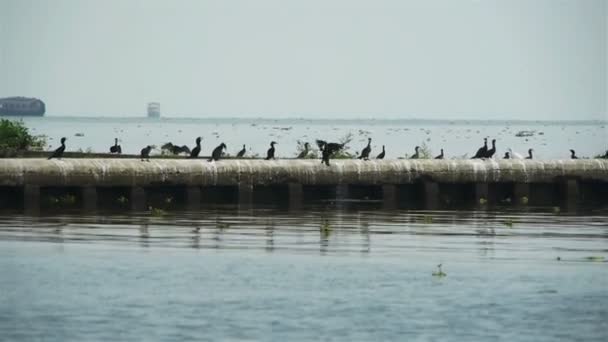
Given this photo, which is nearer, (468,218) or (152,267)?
(152,267)

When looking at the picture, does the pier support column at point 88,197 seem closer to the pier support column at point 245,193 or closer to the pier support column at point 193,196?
the pier support column at point 193,196

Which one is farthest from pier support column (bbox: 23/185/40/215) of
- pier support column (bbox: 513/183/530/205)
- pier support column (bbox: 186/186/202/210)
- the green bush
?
pier support column (bbox: 513/183/530/205)

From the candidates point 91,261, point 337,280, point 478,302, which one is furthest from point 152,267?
point 478,302

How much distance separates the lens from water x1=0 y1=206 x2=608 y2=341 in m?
23.9

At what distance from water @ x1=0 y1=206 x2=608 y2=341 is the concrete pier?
227 cm

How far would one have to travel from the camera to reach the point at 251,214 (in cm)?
4156

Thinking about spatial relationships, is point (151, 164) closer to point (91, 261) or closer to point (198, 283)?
point (91, 261)

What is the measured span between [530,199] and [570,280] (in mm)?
19566

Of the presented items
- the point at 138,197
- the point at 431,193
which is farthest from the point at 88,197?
the point at 431,193

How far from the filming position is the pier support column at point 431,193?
152ft

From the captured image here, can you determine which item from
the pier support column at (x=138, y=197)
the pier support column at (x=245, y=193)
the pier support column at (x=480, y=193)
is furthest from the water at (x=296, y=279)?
A: the pier support column at (x=480, y=193)

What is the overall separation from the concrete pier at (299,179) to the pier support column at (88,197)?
3 centimetres

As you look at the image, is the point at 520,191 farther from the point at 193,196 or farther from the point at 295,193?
the point at 193,196

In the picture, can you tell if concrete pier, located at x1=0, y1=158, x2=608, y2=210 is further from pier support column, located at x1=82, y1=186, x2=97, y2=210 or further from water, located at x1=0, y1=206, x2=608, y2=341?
water, located at x1=0, y1=206, x2=608, y2=341
